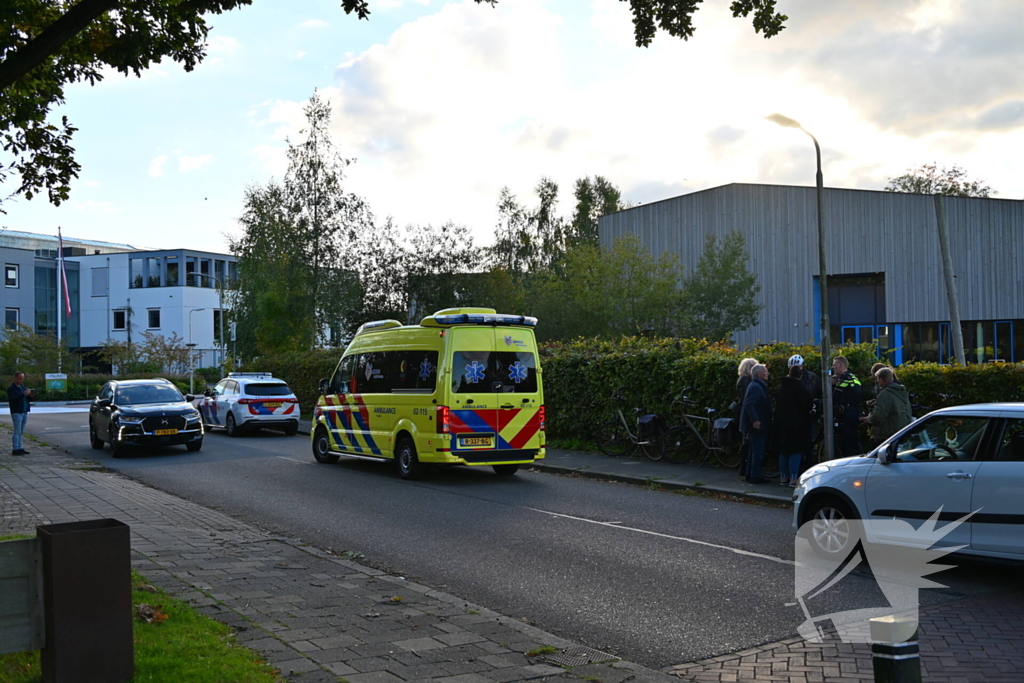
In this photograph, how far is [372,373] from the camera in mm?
16547

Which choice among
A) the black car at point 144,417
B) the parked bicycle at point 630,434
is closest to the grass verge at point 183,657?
the parked bicycle at point 630,434

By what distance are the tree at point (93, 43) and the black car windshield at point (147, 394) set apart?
11.0 meters

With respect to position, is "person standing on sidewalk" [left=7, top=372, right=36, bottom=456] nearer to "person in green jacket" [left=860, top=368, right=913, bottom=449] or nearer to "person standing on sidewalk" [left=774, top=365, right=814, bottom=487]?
"person standing on sidewalk" [left=774, top=365, right=814, bottom=487]

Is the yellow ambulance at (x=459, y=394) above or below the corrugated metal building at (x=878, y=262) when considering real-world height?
below

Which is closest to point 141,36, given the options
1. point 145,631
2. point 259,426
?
point 145,631

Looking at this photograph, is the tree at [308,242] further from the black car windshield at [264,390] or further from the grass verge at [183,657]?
the grass verge at [183,657]

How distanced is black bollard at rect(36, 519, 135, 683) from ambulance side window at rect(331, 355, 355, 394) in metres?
12.9

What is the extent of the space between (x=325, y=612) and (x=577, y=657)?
1.99 metres

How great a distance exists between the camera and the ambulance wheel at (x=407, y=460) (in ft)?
50.0

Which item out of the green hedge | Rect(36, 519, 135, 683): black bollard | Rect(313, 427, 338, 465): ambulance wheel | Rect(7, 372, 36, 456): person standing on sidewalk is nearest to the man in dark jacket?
the green hedge

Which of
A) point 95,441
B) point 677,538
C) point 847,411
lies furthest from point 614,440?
point 95,441

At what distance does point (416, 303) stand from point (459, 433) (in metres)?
23.5

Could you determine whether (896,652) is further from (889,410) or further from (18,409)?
(18,409)

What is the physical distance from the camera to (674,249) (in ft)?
170
